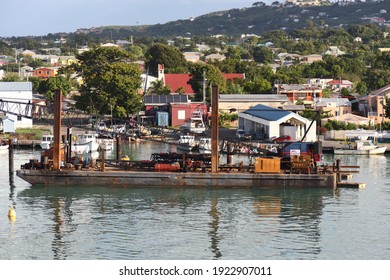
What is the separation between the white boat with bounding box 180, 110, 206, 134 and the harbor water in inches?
990

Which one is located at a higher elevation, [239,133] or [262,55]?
[262,55]

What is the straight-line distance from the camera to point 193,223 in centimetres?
3522

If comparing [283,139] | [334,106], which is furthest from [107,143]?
[334,106]

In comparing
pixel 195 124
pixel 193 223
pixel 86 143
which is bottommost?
pixel 193 223

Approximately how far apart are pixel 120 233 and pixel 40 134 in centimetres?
3494

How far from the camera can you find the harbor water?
101 ft

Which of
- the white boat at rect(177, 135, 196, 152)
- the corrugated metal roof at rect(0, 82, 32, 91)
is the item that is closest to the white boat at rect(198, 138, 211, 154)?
the white boat at rect(177, 135, 196, 152)

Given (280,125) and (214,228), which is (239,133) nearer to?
(280,125)

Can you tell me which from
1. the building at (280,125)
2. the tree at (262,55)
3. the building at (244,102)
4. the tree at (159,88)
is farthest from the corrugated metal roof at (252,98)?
the tree at (262,55)

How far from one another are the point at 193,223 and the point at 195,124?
121 ft

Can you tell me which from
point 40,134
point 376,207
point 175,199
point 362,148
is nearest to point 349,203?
point 376,207

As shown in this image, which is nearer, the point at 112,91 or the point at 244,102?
the point at 112,91

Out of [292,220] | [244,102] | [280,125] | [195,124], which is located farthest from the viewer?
[244,102]

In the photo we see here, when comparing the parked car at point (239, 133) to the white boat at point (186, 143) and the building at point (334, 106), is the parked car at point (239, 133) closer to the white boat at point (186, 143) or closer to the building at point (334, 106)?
the white boat at point (186, 143)
